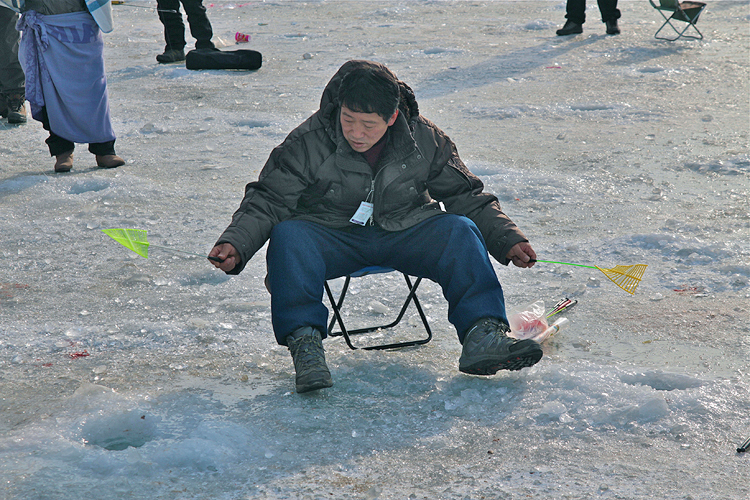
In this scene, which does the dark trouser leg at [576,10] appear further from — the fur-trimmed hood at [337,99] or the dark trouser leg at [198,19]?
the fur-trimmed hood at [337,99]

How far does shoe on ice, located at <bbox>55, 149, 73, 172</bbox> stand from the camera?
532cm

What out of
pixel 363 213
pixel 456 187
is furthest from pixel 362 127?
pixel 456 187

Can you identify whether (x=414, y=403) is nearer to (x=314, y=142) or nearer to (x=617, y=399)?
(x=617, y=399)

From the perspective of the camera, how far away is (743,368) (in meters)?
2.80

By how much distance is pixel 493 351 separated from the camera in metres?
2.57

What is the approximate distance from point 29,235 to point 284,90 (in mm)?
3750

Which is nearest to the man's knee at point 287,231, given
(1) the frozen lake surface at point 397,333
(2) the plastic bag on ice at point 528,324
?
(1) the frozen lake surface at point 397,333

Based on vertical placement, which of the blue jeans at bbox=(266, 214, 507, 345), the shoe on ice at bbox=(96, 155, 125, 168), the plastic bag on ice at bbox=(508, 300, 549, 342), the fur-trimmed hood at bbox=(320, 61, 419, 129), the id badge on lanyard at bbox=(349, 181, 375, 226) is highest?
the fur-trimmed hood at bbox=(320, 61, 419, 129)

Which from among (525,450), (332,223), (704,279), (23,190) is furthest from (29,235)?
(704,279)

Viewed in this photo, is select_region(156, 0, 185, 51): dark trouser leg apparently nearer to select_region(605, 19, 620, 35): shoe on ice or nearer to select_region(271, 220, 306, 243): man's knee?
select_region(605, 19, 620, 35): shoe on ice

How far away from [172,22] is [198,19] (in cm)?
70

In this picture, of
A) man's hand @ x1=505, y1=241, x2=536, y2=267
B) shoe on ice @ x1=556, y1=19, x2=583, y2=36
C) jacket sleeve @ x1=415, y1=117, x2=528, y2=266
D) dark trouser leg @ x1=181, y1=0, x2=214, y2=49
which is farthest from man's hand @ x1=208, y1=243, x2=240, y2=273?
shoe on ice @ x1=556, y1=19, x2=583, y2=36

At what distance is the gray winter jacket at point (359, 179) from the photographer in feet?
9.35

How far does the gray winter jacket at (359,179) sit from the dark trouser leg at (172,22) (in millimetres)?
6323
